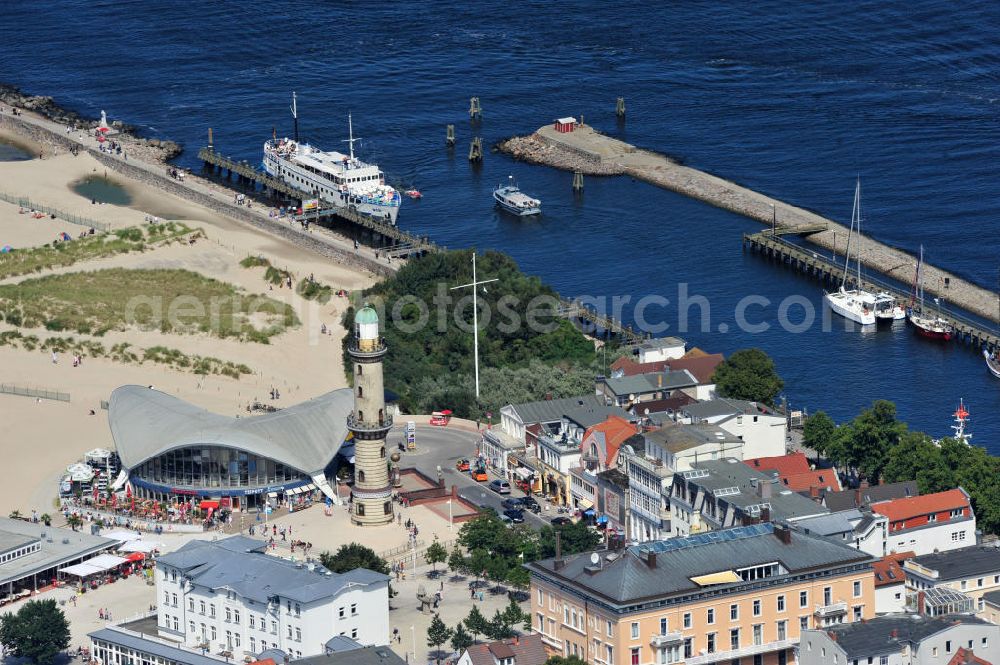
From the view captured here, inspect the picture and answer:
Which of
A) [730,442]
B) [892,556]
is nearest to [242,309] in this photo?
[730,442]

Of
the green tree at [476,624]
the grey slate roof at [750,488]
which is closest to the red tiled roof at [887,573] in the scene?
the grey slate roof at [750,488]

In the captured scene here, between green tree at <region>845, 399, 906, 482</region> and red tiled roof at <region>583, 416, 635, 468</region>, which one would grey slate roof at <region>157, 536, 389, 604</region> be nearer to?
red tiled roof at <region>583, 416, 635, 468</region>

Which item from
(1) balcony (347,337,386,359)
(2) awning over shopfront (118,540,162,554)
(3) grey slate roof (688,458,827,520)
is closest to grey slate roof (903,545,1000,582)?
(3) grey slate roof (688,458,827,520)

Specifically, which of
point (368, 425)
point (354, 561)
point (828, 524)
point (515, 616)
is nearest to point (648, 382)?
point (368, 425)

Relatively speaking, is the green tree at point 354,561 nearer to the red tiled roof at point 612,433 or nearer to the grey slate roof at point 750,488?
the red tiled roof at point 612,433

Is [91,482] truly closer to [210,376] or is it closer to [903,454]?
[210,376]
